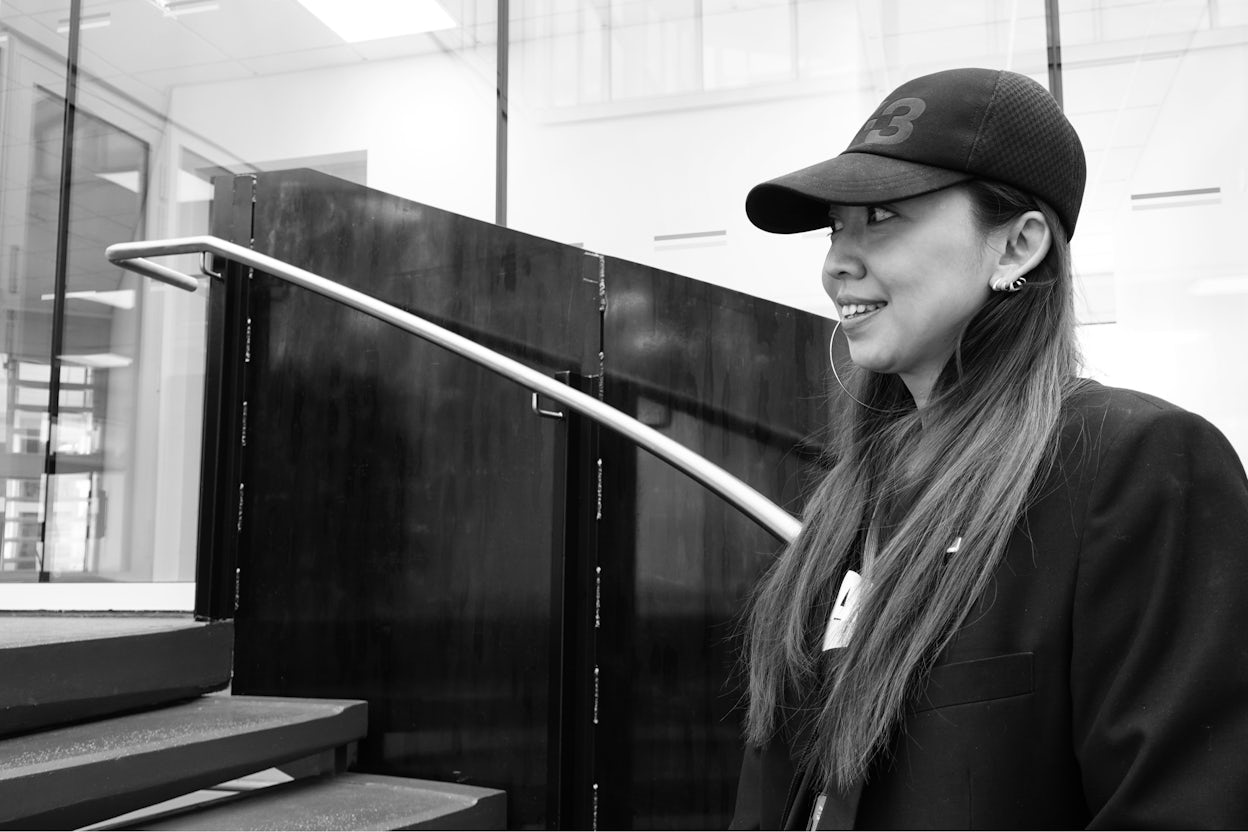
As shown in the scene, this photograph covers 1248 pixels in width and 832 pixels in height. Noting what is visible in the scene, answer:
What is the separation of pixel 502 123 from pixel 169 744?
9.55 feet

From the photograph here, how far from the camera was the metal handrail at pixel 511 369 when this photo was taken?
5.98 feet

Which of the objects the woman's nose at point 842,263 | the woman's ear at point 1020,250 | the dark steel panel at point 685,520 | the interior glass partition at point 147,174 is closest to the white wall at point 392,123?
the interior glass partition at point 147,174

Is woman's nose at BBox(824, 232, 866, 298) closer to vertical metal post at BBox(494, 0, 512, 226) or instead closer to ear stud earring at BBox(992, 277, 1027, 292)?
ear stud earring at BBox(992, 277, 1027, 292)

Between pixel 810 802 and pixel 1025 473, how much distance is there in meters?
0.34

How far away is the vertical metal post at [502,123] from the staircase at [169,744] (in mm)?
2076

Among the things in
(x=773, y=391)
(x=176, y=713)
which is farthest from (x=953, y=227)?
(x=176, y=713)

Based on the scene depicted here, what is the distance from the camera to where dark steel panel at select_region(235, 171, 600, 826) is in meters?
2.73

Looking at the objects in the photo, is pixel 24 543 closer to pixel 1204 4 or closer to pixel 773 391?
pixel 773 391

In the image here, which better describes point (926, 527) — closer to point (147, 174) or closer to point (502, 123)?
point (502, 123)

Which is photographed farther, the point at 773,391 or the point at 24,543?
the point at 24,543

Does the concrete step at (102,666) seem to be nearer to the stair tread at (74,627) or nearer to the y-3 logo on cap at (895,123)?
the stair tread at (74,627)

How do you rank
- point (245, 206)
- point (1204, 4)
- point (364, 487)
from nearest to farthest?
point (364, 487), point (245, 206), point (1204, 4)

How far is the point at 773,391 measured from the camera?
2688 mm

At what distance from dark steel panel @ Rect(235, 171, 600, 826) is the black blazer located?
76.4 inches
